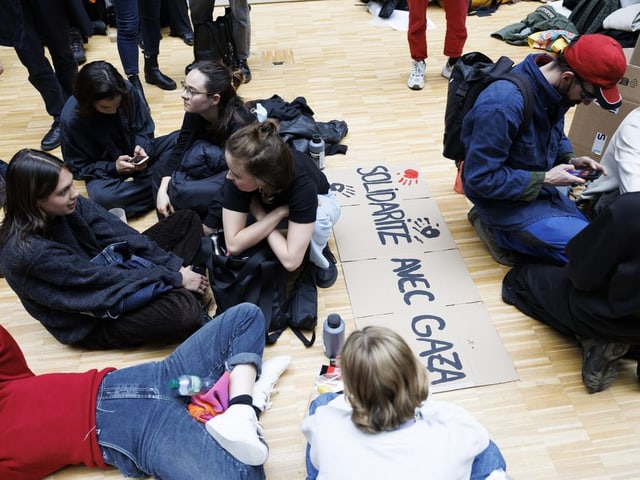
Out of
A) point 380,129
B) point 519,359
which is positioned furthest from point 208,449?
point 380,129

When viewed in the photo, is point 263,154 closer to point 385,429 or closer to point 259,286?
point 259,286

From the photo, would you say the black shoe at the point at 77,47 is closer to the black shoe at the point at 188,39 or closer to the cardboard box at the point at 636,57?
the black shoe at the point at 188,39

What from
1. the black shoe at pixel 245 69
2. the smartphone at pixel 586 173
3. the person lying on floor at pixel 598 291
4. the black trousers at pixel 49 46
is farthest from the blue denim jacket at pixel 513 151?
the black trousers at pixel 49 46

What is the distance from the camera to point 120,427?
5.43 feet

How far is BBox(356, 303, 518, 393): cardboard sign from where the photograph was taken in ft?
6.68

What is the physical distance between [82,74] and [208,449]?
68.6 inches

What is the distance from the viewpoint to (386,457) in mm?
1216

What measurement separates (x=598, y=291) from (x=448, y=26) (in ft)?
8.44

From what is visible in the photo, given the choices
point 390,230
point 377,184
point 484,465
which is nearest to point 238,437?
point 484,465

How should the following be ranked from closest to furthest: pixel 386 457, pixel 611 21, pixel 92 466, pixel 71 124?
pixel 386 457
pixel 92 466
pixel 71 124
pixel 611 21

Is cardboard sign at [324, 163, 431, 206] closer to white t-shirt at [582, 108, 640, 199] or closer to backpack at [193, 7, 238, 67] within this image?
white t-shirt at [582, 108, 640, 199]

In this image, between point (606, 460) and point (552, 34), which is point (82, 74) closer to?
point (606, 460)

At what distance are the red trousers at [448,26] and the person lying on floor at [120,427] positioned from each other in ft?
9.52

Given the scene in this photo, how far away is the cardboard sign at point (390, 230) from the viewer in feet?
8.56
